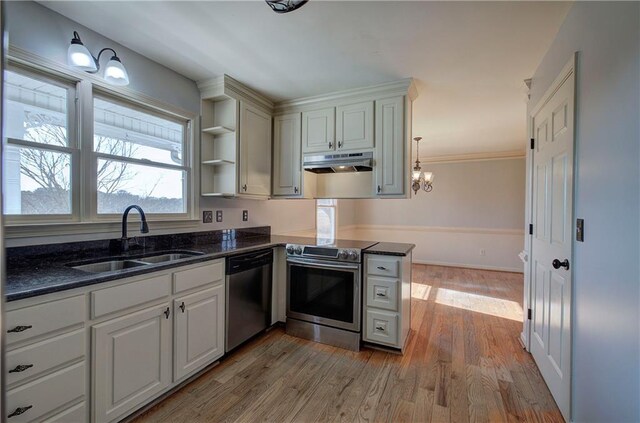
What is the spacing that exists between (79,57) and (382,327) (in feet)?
9.42

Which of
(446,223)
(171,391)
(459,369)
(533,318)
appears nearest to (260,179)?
(171,391)

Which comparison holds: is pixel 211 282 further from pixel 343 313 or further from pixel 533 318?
pixel 533 318

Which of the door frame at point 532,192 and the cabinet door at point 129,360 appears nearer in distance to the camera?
the cabinet door at point 129,360

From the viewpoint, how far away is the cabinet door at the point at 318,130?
114 inches

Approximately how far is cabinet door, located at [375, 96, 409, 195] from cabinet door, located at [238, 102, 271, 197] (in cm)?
122

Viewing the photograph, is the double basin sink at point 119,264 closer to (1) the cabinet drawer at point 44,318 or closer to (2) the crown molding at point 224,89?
(1) the cabinet drawer at point 44,318

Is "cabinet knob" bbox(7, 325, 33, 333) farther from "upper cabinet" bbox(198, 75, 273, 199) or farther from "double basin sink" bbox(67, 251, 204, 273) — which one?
"upper cabinet" bbox(198, 75, 273, 199)

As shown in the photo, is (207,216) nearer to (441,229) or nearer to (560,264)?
(560,264)

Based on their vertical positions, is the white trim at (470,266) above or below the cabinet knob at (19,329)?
below

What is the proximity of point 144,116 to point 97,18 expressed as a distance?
67cm

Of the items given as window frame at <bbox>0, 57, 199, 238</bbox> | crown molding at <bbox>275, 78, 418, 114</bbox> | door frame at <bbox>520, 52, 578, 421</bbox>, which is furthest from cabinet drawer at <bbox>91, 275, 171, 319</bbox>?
door frame at <bbox>520, 52, 578, 421</bbox>

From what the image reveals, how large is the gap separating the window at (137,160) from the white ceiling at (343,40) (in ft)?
1.65

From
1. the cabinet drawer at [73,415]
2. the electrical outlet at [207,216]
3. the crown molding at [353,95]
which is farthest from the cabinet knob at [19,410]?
the crown molding at [353,95]

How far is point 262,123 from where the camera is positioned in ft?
9.95
